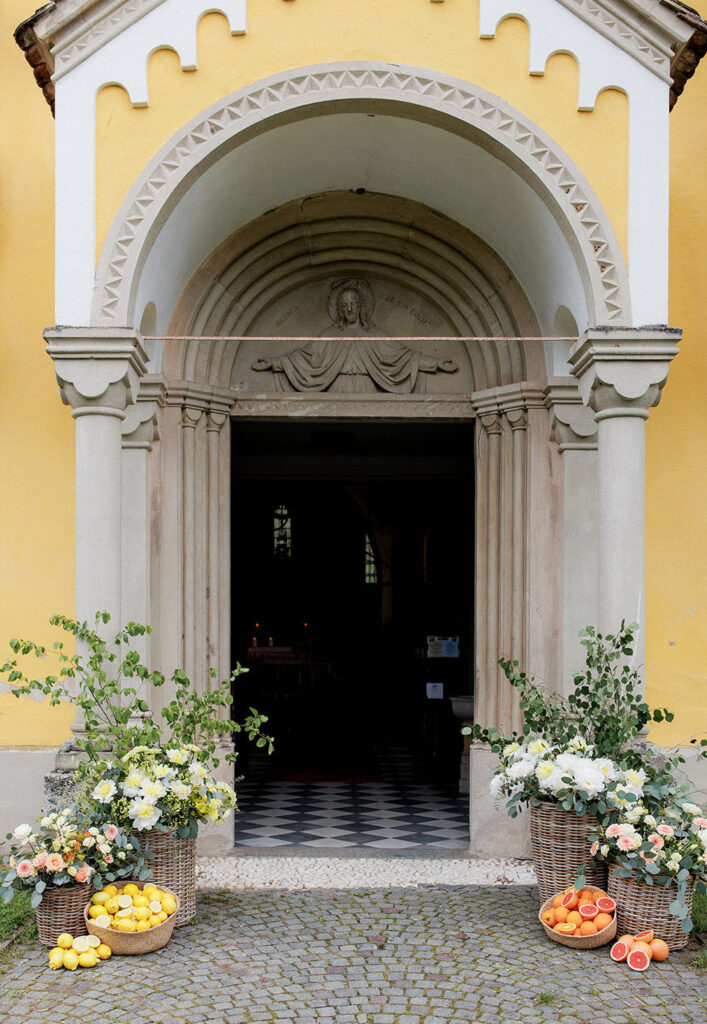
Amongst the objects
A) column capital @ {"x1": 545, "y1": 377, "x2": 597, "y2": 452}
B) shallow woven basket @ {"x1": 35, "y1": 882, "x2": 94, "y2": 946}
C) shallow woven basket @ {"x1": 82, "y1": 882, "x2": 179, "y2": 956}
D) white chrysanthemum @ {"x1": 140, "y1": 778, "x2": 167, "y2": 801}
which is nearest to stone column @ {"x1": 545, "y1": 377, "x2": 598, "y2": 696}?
column capital @ {"x1": 545, "y1": 377, "x2": 597, "y2": 452}

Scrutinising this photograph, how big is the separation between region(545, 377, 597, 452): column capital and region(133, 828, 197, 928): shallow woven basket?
3533 mm

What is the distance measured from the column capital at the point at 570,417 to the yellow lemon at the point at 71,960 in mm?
4253

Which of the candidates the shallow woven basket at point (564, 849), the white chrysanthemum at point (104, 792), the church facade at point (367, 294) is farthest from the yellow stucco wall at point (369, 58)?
the shallow woven basket at point (564, 849)

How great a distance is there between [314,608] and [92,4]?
1651 cm

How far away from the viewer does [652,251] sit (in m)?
5.96

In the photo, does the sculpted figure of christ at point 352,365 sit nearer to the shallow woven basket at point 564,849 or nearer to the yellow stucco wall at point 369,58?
the yellow stucco wall at point 369,58

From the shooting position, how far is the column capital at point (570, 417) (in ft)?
22.9

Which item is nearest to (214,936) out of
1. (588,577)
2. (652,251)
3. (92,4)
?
(588,577)

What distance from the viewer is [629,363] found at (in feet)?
19.4

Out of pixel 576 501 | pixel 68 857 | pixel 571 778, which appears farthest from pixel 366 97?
pixel 68 857

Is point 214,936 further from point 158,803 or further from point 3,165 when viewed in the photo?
point 3,165

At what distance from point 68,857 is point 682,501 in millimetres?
4379

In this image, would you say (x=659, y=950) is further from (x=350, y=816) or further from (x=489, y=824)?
(x=350, y=816)

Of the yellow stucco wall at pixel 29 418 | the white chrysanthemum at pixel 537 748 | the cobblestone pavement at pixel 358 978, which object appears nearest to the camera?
the cobblestone pavement at pixel 358 978
